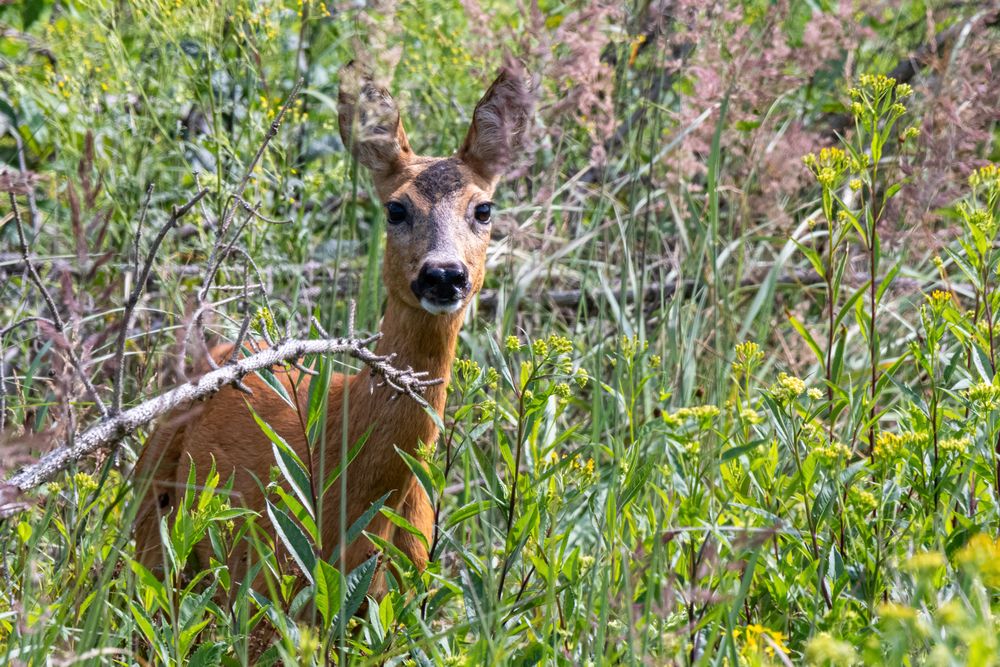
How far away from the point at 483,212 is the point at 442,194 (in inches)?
5.6

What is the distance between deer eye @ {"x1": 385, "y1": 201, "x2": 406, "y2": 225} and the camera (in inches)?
137

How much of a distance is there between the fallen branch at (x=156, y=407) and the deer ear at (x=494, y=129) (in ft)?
4.31

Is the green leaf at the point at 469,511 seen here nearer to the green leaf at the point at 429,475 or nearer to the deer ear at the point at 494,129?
the green leaf at the point at 429,475

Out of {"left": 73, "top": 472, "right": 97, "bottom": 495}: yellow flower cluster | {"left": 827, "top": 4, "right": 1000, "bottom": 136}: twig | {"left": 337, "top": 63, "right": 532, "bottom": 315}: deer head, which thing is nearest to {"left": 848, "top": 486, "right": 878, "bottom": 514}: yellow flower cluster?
A: {"left": 337, "top": 63, "right": 532, "bottom": 315}: deer head

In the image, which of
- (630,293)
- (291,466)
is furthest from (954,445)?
(630,293)

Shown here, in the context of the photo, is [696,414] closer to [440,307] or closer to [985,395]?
[985,395]

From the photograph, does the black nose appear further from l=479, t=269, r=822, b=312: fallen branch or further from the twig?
the twig

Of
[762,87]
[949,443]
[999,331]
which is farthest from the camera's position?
[762,87]

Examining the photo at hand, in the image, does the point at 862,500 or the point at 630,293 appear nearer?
the point at 862,500

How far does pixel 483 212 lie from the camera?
3.59 meters

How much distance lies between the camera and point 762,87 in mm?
4121

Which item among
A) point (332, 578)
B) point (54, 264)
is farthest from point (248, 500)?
point (54, 264)

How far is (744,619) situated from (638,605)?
0.50 m

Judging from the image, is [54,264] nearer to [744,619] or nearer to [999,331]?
[744,619]
